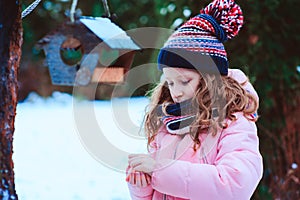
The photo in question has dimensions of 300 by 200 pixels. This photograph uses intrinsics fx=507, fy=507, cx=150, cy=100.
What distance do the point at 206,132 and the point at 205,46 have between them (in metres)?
Result: 0.20

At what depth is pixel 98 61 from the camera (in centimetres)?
146

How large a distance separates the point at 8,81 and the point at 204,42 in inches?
17.6

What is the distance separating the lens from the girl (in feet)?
3.53

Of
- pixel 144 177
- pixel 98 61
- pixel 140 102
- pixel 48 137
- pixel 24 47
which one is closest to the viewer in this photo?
pixel 144 177

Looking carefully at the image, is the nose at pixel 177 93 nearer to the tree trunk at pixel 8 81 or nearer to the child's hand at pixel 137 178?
the child's hand at pixel 137 178

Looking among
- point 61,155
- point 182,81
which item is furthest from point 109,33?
point 61,155

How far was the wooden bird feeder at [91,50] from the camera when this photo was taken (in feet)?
4.60

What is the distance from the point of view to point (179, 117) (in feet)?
3.81

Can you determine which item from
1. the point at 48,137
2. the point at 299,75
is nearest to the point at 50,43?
the point at 48,137

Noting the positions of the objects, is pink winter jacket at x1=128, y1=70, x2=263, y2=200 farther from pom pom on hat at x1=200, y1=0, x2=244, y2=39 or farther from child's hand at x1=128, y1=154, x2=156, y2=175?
pom pom on hat at x1=200, y1=0, x2=244, y2=39

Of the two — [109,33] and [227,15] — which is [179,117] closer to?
[227,15]

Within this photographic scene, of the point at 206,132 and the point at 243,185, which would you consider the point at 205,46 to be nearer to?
the point at 206,132

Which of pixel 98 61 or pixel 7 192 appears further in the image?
pixel 98 61

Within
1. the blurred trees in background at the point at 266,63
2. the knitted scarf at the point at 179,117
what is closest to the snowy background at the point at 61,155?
the blurred trees in background at the point at 266,63
